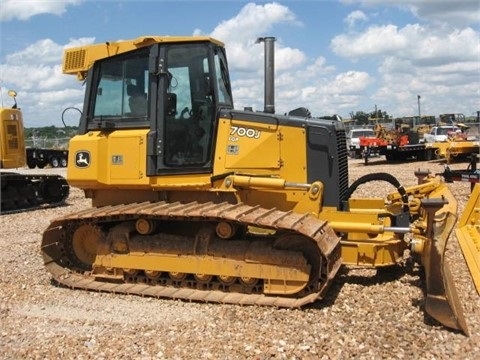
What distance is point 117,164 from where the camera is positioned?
708 centimetres

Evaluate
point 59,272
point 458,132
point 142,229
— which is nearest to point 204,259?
point 142,229

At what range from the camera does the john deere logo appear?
279 inches

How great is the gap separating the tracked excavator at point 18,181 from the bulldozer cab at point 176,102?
30.6 ft

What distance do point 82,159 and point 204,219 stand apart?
1902mm

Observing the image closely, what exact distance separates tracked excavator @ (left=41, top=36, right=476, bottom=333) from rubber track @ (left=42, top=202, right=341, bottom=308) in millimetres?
24

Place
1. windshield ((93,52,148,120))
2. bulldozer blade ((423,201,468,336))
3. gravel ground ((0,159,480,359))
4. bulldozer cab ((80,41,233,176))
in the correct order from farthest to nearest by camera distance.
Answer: windshield ((93,52,148,120)) → bulldozer cab ((80,41,233,176)) → bulldozer blade ((423,201,468,336)) → gravel ground ((0,159,480,359))

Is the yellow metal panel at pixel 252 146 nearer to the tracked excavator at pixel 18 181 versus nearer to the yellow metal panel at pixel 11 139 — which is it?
the tracked excavator at pixel 18 181

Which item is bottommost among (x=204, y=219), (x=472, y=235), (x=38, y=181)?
(x=472, y=235)

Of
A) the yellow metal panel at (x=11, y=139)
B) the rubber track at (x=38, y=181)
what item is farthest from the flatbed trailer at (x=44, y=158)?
the yellow metal panel at (x=11, y=139)

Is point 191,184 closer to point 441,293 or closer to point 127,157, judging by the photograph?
point 127,157

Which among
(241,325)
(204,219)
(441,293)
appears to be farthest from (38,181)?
(441,293)

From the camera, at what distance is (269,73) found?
7406 mm

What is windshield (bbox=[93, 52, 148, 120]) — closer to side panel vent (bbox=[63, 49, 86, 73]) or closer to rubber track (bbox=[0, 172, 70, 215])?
side panel vent (bbox=[63, 49, 86, 73])

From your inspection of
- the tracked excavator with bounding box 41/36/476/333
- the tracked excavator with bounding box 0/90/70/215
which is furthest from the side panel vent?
the tracked excavator with bounding box 0/90/70/215
